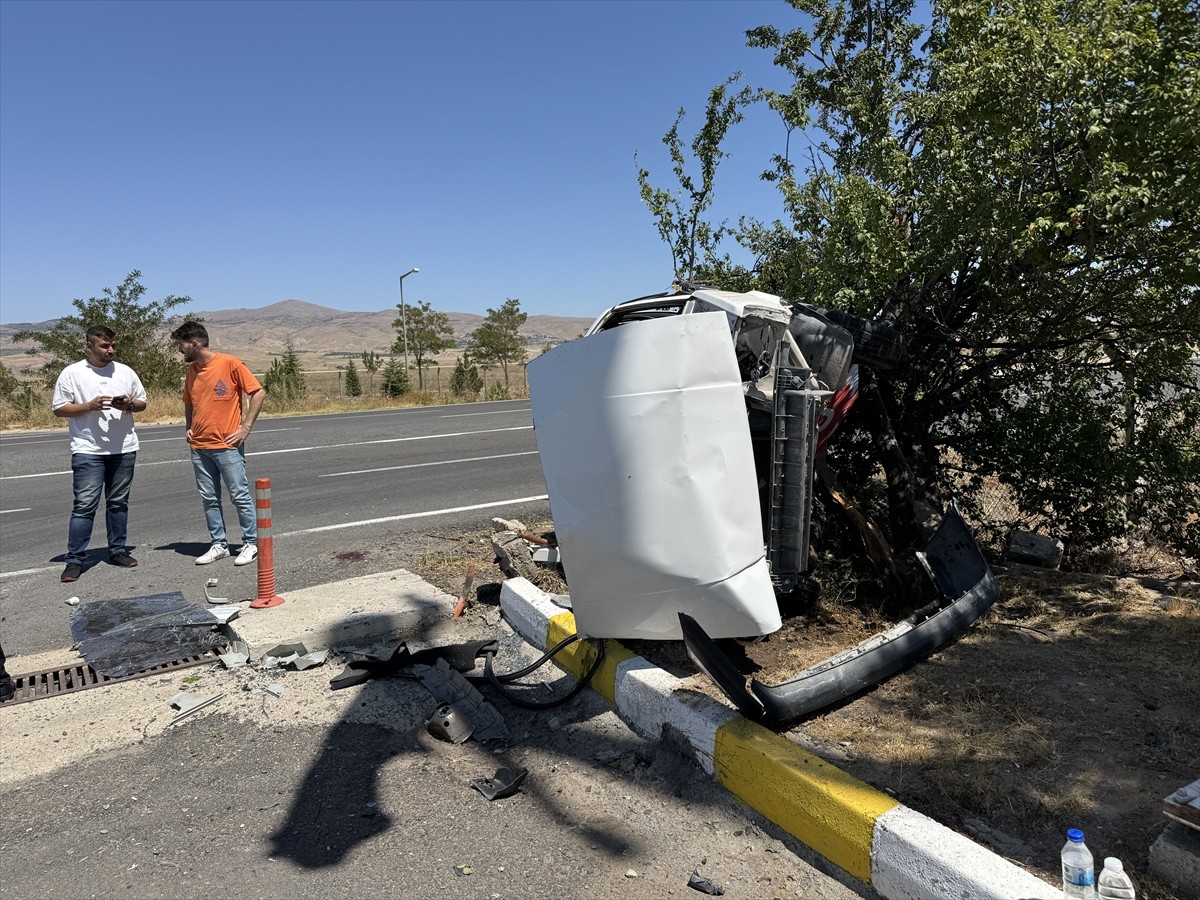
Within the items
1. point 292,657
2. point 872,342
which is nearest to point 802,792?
point 872,342

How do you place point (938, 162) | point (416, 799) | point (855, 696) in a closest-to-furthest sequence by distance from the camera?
point (416, 799) < point (855, 696) < point (938, 162)

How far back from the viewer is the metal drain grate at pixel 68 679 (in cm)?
421

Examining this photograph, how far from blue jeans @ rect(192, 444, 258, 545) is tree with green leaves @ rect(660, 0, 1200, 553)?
4.51 m

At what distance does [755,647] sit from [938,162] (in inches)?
125

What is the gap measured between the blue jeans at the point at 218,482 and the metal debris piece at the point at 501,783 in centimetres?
386

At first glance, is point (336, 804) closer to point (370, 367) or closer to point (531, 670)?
point (531, 670)

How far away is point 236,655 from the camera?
15.1 ft

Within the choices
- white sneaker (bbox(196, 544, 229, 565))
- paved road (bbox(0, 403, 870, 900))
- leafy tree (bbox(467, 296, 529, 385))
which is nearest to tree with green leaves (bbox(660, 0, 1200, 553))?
paved road (bbox(0, 403, 870, 900))

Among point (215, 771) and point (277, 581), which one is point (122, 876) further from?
point (277, 581)

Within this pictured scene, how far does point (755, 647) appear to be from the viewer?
439cm

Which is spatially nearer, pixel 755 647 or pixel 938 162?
pixel 755 647

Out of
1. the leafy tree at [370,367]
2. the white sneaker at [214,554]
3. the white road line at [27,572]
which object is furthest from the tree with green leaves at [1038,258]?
the leafy tree at [370,367]

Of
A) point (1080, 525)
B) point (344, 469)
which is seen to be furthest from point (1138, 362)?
point (344, 469)

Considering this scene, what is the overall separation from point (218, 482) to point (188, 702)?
2.98m
